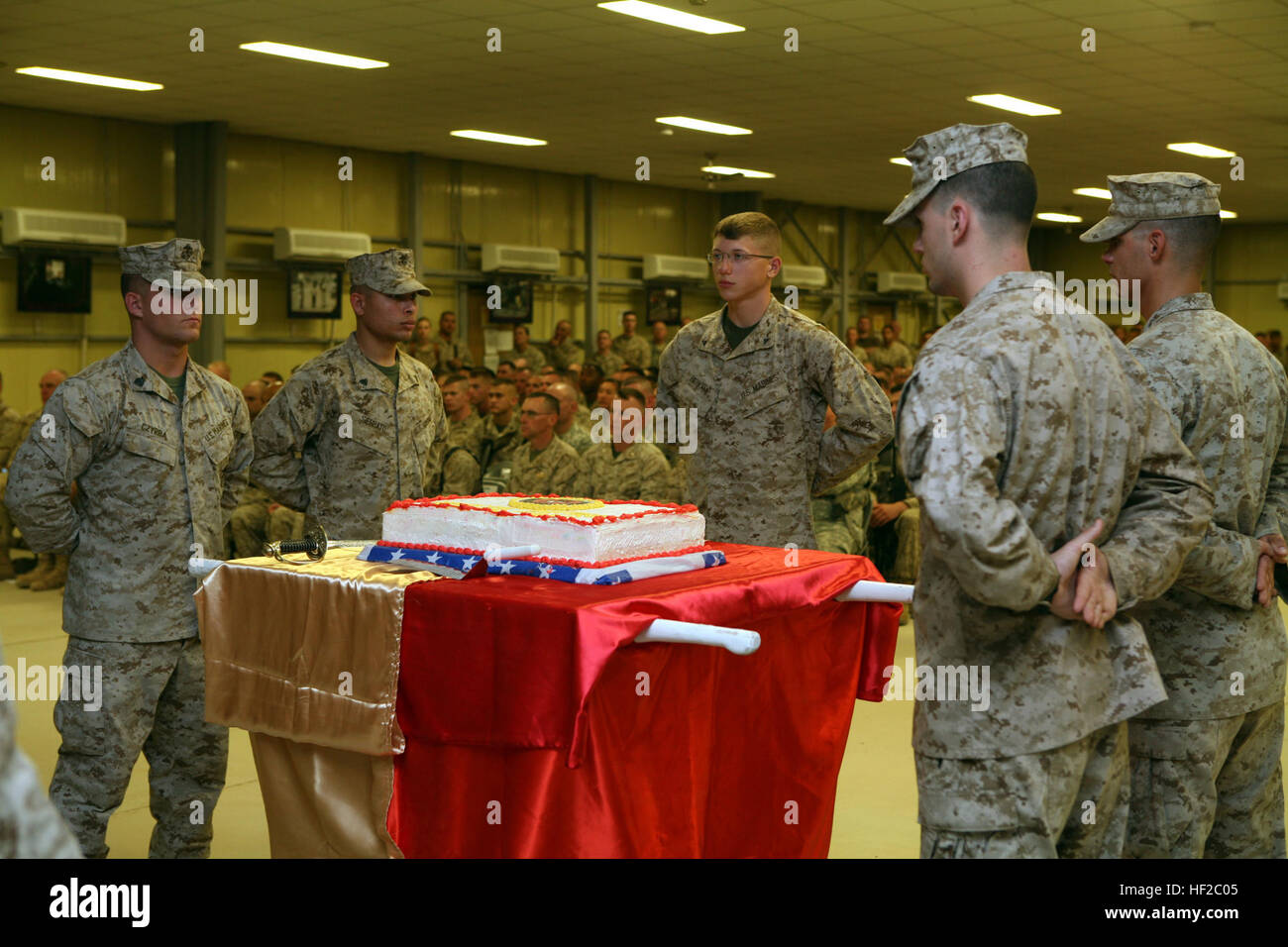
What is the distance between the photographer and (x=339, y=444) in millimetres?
3904

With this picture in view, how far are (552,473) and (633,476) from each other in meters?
0.43

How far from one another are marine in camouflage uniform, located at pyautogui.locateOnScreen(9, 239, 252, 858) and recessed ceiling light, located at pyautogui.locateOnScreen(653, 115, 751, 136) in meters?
8.33

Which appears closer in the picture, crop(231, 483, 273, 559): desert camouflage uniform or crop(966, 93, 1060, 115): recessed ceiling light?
crop(231, 483, 273, 559): desert camouflage uniform

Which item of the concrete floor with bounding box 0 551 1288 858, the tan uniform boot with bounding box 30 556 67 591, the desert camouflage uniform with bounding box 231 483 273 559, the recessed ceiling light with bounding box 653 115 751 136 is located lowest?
the concrete floor with bounding box 0 551 1288 858

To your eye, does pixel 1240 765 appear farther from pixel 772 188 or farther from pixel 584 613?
pixel 772 188

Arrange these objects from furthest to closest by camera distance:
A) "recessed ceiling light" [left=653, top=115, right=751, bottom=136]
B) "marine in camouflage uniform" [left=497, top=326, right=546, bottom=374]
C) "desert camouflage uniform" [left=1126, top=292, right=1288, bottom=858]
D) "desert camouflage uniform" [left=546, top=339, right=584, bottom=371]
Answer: "desert camouflage uniform" [left=546, top=339, right=584, bottom=371], "marine in camouflage uniform" [left=497, top=326, right=546, bottom=374], "recessed ceiling light" [left=653, top=115, right=751, bottom=136], "desert camouflage uniform" [left=1126, top=292, right=1288, bottom=858]

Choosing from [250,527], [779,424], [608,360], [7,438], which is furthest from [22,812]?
[608,360]

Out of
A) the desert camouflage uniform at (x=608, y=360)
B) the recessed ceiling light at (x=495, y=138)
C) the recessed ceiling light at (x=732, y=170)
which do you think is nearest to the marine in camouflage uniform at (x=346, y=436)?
the recessed ceiling light at (x=495, y=138)

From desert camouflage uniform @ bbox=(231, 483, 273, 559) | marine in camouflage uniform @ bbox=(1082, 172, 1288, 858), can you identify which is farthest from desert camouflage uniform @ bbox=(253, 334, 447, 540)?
desert camouflage uniform @ bbox=(231, 483, 273, 559)

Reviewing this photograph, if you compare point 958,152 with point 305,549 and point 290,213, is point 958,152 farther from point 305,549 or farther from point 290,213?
point 290,213

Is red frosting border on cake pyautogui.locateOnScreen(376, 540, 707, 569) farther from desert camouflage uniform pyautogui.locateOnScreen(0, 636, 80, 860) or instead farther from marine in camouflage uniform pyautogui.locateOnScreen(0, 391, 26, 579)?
marine in camouflage uniform pyautogui.locateOnScreen(0, 391, 26, 579)

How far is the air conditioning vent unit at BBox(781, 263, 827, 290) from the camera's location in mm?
17031

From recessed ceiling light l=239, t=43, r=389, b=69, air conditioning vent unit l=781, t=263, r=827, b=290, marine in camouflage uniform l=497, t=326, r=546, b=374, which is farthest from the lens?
air conditioning vent unit l=781, t=263, r=827, b=290

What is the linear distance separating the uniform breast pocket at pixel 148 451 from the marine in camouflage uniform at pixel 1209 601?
7.52ft
